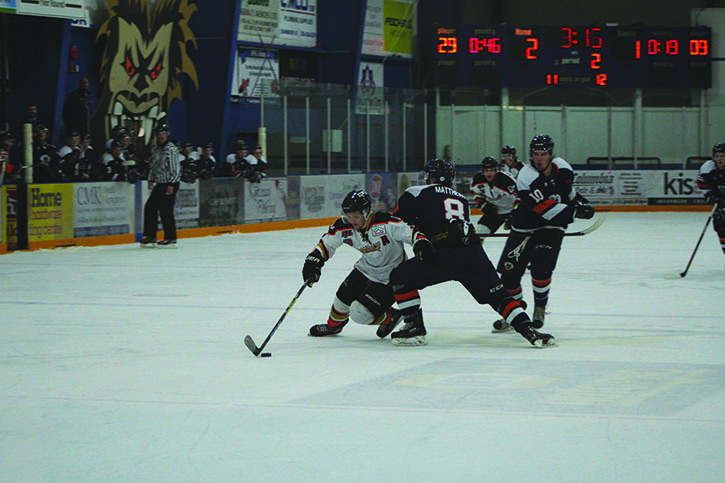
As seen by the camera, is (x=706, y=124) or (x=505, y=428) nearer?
(x=505, y=428)

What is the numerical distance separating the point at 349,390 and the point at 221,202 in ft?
39.9

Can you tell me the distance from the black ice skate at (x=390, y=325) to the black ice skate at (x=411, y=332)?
0.92ft

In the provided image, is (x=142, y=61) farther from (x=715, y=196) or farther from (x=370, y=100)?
(x=715, y=196)

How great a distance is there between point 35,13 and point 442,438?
1157 cm

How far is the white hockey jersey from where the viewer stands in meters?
6.50

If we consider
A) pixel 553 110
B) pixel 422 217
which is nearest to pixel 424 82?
pixel 553 110

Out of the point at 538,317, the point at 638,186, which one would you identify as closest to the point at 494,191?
the point at 538,317

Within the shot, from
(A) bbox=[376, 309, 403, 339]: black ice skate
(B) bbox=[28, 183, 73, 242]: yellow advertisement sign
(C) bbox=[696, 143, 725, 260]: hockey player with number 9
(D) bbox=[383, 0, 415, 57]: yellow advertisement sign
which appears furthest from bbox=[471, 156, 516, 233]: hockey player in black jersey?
(D) bbox=[383, 0, 415, 57]: yellow advertisement sign

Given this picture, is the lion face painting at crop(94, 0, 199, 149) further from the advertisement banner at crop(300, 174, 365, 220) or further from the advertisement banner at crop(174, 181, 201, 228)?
the advertisement banner at crop(300, 174, 365, 220)

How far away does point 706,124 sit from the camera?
929 inches

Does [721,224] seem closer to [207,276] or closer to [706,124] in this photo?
[207,276]

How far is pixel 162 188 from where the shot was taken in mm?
14453

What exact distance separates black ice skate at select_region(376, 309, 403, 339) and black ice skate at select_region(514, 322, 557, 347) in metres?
0.82

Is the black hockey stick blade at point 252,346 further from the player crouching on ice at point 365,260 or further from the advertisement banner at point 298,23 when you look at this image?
the advertisement banner at point 298,23
